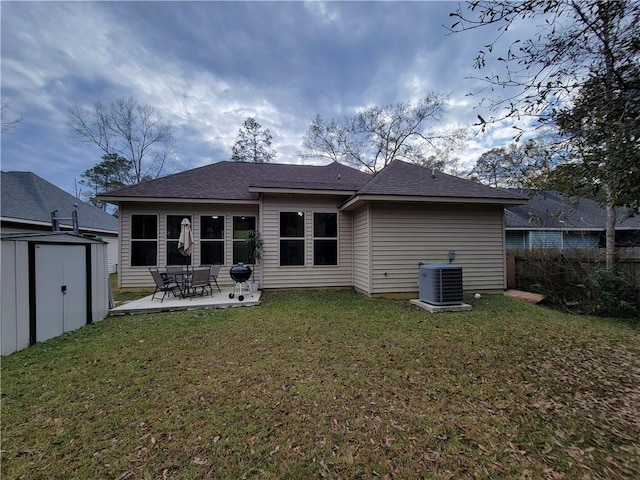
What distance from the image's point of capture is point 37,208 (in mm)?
11523

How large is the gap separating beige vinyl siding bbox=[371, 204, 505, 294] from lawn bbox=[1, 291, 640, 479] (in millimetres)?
2750

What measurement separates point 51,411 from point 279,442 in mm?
2194

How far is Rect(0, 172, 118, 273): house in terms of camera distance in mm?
10205

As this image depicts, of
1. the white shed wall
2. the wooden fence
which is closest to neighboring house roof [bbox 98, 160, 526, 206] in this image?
the wooden fence

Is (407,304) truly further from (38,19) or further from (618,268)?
(38,19)

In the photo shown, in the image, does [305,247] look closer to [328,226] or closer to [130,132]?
[328,226]

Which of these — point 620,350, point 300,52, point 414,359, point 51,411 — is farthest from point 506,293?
point 300,52

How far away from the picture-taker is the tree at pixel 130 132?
1770cm

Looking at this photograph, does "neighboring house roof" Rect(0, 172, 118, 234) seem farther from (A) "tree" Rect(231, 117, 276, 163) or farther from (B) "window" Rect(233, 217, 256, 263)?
(A) "tree" Rect(231, 117, 276, 163)

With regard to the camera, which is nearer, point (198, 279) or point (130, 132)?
point (198, 279)

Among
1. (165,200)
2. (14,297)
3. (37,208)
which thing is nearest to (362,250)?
(165,200)

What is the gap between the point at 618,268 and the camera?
243 inches

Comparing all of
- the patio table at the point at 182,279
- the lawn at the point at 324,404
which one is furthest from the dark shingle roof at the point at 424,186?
the patio table at the point at 182,279

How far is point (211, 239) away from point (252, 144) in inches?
593
